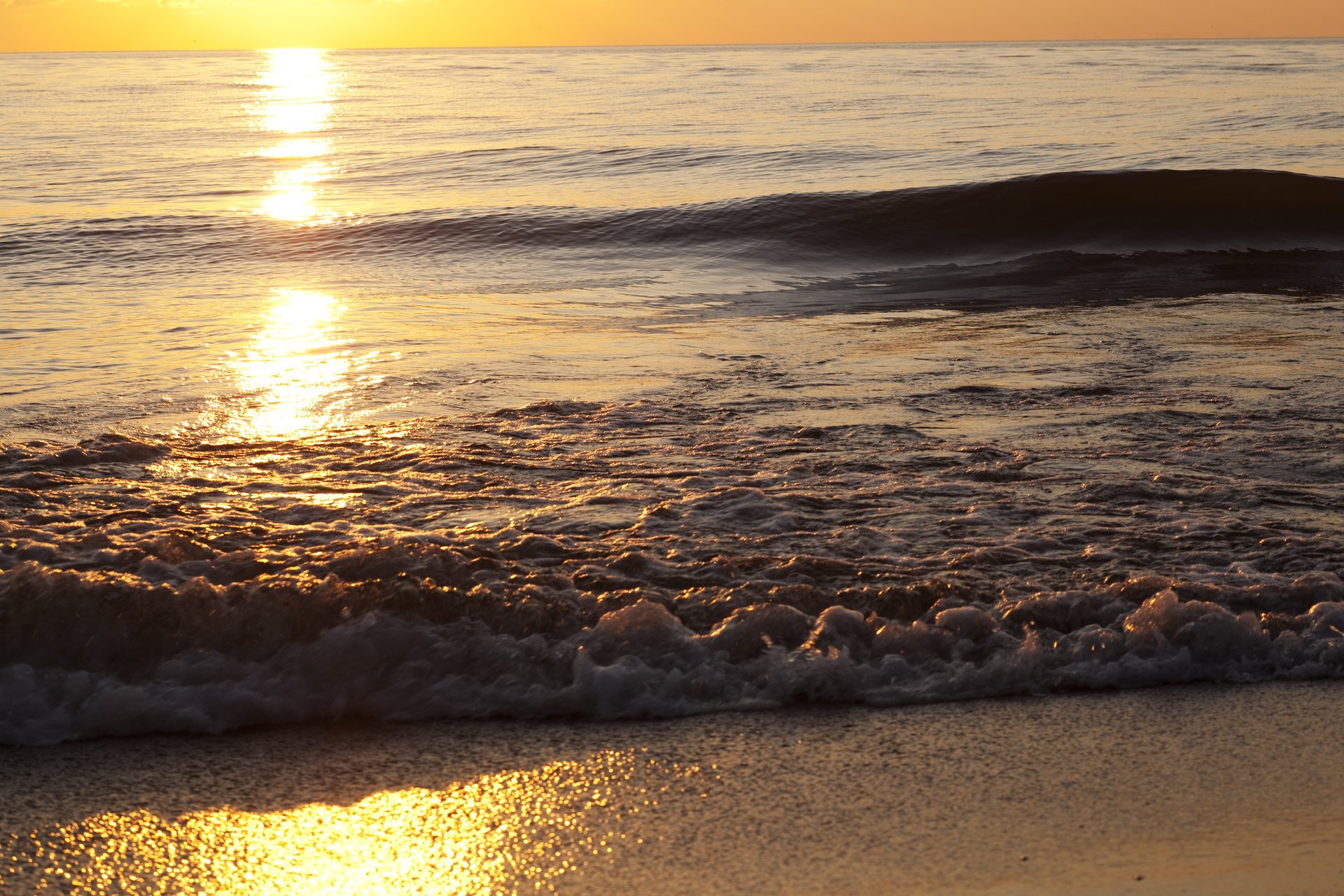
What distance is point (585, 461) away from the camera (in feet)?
17.5

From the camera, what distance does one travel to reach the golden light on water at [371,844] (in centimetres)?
242

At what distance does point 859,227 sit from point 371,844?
13256mm

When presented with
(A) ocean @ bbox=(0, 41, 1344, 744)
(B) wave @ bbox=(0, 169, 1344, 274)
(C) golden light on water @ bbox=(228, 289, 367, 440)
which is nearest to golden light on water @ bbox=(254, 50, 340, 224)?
(A) ocean @ bbox=(0, 41, 1344, 744)

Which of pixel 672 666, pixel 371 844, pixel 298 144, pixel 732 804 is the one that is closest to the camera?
pixel 371 844

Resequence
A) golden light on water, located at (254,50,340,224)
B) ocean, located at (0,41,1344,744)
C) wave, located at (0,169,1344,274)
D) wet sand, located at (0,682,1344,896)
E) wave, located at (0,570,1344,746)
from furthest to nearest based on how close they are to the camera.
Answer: golden light on water, located at (254,50,340,224) < wave, located at (0,169,1344,274) < ocean, located at (0,41,1344,744) < wave, located at (0,570,1344,746) < wet sand, located at (0,682,1344,896)

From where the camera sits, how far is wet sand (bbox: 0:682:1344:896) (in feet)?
7.94

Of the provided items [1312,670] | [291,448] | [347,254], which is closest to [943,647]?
[1312,670]

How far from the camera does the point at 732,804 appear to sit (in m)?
2.71

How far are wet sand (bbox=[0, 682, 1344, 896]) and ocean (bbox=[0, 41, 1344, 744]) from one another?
0.53ft

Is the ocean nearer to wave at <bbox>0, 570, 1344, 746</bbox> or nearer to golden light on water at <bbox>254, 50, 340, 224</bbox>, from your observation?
wave at <bbox>0, 570, 1344, 746</bbox>

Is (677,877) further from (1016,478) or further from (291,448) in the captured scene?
(291,448)

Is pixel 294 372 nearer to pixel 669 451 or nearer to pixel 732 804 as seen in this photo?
pixel 669 451

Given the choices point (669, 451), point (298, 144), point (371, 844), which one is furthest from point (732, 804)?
point (298, 144)

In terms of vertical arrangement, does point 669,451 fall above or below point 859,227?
below
